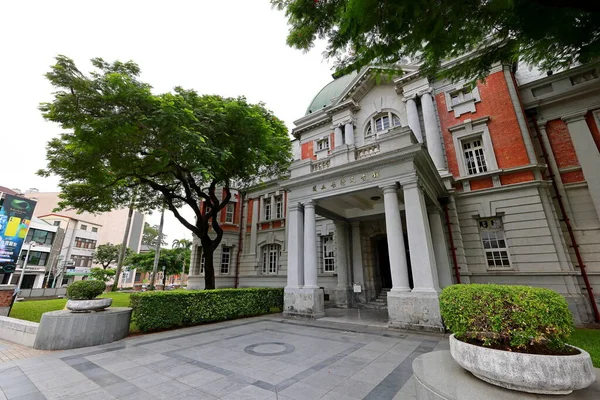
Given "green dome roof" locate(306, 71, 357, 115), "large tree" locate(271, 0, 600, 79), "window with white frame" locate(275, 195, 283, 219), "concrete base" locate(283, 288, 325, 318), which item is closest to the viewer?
"large tree" locate(271, 0, 600, 79)

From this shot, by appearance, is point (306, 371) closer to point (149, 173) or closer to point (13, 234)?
point (149, 173)

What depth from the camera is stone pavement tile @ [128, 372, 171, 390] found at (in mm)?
4191

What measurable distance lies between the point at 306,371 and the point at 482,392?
304 cm

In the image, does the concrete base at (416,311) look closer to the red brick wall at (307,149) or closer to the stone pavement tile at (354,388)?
the stone pavement tile at (354,388)

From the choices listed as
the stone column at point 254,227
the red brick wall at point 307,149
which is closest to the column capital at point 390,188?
the red brick wall at point 307,149

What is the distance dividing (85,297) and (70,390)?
13.6ft

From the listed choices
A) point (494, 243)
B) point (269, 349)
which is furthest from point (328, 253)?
point (269, 349)

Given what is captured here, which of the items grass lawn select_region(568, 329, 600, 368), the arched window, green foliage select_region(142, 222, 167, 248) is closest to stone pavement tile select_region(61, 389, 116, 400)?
grass lawn select_region(568, 329, 600, 368)

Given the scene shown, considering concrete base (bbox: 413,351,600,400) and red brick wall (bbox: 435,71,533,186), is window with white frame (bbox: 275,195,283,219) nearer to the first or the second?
red brick wall (bbox: 435,71,533,186)

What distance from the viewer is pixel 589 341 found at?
635 cm

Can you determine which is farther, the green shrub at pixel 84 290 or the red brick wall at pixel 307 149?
the red brick wall at pixel 307 149

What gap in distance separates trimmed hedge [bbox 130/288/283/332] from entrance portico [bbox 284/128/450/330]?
1586mm

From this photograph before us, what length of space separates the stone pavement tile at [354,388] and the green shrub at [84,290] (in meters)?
7.01

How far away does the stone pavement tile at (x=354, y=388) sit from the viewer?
380cm
